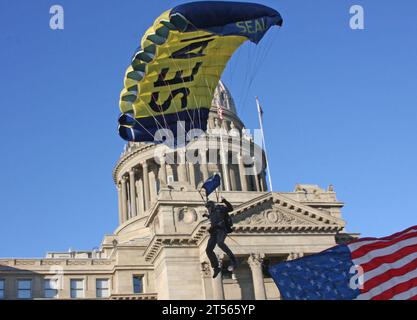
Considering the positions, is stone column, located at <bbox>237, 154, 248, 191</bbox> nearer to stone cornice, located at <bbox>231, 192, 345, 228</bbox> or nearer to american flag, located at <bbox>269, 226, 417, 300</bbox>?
stone cornice, located at <bbox>231, 192, 345, 228</bbox>

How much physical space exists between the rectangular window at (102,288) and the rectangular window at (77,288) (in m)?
1.44

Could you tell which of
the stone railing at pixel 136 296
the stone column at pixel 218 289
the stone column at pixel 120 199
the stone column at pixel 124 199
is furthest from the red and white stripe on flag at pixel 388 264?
the stone column at pixel 120 199

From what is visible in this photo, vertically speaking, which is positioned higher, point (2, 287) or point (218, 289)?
point (2, 287)

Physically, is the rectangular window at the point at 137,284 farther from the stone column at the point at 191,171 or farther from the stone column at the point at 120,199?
the stone column at the point at 120,199

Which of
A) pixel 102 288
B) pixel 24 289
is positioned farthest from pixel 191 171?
pixel 24 289

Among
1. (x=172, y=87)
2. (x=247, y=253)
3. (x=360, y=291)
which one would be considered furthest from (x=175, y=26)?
(x=247, y=253)

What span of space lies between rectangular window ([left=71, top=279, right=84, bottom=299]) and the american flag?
4316 centimetres

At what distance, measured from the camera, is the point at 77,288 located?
5891 centimetres

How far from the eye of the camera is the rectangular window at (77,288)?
58469 millimetres

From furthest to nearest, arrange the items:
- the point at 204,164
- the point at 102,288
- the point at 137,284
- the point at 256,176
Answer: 1. the point at 256,176
2. the point at 204,164
3. the point at 102,288
4. the point at 137,284

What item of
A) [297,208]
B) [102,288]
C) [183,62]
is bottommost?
[102,288]

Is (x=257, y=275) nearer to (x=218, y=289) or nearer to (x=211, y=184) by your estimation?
(x=218, y=289)

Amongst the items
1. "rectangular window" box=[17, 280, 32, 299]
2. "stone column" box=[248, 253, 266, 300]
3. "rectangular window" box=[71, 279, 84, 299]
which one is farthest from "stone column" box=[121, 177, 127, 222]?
"stone column" box=[248, 253, 266, 300]

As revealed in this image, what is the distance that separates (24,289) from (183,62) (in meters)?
35.3
